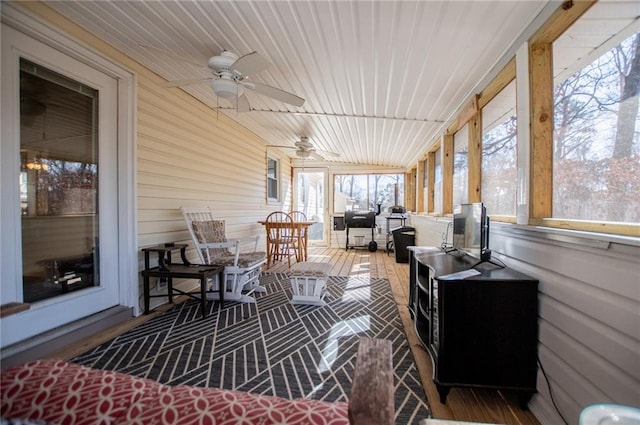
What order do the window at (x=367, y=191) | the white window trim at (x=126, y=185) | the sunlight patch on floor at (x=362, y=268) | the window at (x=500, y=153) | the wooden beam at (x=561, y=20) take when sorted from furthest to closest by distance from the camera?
the window at (x=367, y=191) < the sunlight patch on floor at (x=362, y=268) < the white window trim at (x=126, y=185) < the window at (x=500, y=153) < the wooden beam at (x=561, y=20)

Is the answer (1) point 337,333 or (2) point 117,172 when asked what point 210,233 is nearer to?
(2) point 117,172

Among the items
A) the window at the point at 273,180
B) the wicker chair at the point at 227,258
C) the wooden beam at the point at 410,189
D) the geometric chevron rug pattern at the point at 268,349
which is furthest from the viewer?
the wooden beam at the point at 410,189

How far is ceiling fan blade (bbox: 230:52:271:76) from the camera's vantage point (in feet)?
6.84

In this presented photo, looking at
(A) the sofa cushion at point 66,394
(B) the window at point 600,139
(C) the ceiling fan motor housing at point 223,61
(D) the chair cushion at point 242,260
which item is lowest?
(D) the chair cushion at point 242,260

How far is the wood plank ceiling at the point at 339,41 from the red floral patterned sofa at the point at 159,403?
2.04 metres

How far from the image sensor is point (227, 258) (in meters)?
3.45

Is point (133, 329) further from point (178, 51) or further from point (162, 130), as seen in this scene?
point (178, 51)

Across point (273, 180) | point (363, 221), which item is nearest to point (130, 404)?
point (273, 180)

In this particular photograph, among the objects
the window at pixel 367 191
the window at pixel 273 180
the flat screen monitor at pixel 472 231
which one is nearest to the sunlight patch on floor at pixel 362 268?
the window at pixel 367 191

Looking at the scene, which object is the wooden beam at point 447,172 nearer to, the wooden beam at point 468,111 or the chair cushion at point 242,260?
the wooden beam at point 468,111

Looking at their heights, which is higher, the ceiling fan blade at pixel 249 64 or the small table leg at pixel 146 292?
the ceiling fan blade at pixel 249 64

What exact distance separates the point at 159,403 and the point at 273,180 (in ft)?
21.0

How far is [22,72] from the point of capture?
1957 mm

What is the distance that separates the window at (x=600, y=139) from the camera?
3.88 ft
